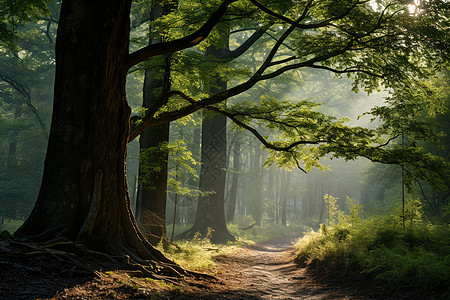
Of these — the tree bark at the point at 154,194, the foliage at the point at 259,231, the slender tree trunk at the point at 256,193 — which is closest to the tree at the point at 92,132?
the tree bark at the point at 154,194

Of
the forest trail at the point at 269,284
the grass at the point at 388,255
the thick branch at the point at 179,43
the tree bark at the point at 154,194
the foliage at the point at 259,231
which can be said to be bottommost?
the foliage at the point at 259,231

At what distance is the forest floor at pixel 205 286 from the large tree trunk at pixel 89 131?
3.66 ft

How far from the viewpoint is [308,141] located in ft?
25.9

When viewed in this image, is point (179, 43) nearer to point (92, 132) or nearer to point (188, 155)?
point (92, 132)

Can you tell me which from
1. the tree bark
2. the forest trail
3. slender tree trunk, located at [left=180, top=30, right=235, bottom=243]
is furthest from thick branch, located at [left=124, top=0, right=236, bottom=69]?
slender tree trunk, located at [left=180, top=30, right=235, bottom=243]

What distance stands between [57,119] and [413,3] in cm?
730

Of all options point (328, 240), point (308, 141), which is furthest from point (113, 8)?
point (328, 240)

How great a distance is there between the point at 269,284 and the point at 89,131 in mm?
5370

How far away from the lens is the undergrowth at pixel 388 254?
5.42 metres

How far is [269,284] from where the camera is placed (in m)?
7.61

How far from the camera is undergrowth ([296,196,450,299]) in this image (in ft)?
17.8

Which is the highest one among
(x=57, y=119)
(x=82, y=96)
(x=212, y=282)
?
(x=82, y=96)

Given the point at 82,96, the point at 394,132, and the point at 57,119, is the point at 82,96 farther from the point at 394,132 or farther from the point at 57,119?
the point at 394,132

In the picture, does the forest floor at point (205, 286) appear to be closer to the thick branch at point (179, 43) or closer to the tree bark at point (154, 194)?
the tree bark at point (154, 194)
